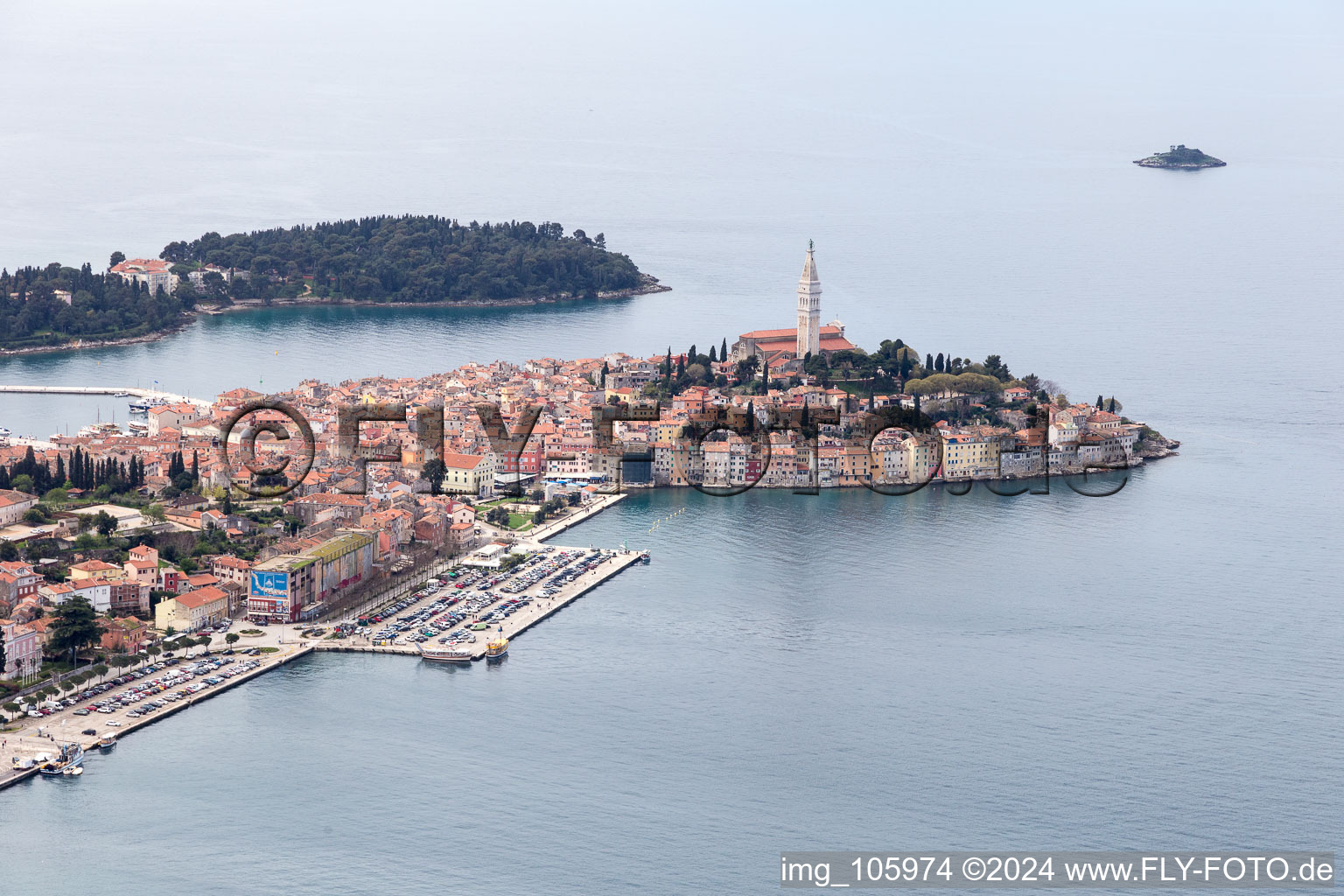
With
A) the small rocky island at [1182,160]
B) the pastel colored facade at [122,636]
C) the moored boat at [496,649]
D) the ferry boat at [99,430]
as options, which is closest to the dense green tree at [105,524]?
the pastel colored facade at [122,636]

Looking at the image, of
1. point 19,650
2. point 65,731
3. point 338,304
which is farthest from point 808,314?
point 65,731

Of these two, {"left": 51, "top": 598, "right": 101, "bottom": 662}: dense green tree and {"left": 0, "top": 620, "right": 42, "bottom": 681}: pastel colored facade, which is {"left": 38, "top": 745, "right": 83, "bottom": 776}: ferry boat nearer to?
{"left": 0, "top": 620, "right": 42, "bottom": 681}: pastel colored facade

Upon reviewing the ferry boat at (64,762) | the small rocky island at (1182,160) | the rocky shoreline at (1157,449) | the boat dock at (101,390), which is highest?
the small rocky island at (1182,160)

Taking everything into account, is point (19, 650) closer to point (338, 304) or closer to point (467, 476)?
point (467, 476)

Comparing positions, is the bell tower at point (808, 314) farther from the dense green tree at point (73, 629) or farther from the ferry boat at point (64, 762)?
the ferry boat at point (64, 762)

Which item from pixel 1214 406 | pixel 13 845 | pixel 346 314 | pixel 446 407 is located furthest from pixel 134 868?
pixel 346 314

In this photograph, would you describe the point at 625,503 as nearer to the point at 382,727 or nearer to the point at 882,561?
the point at 882,561
